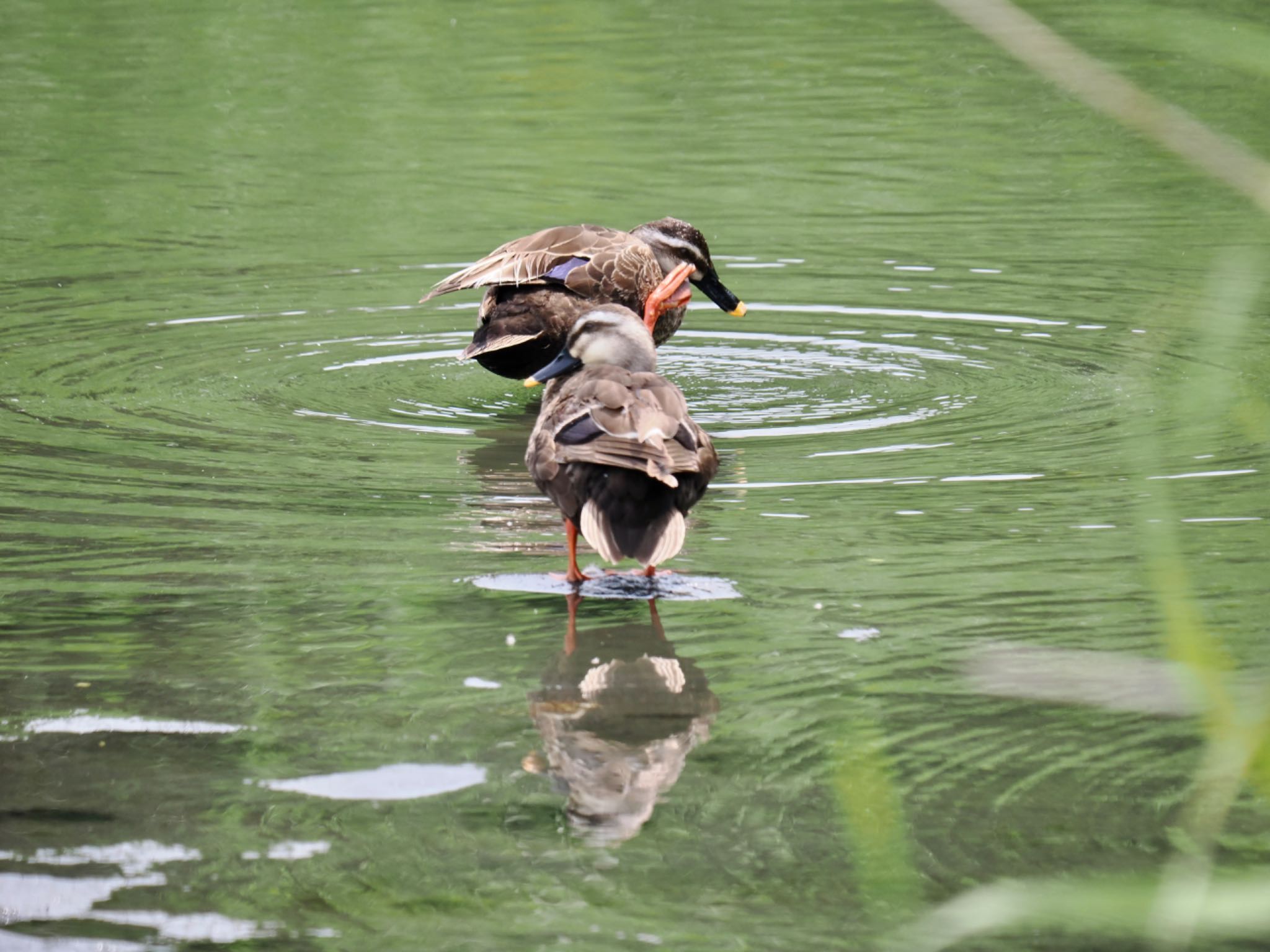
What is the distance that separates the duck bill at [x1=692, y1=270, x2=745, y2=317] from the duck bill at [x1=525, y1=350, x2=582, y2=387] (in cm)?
282

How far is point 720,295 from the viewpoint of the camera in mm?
9039

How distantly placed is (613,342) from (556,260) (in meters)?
2.39

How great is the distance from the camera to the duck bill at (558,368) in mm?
6168

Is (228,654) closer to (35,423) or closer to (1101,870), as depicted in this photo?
(1101,870)

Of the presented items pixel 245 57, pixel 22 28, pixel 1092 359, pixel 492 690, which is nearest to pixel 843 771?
pixel 492 690

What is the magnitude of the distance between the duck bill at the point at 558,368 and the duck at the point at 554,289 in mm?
1878

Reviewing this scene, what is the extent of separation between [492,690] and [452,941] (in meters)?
1.33

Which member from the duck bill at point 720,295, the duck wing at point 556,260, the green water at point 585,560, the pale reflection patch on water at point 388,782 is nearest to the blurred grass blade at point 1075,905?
the green water at point 585,560

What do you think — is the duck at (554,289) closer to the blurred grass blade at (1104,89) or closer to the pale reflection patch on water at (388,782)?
the pale reflection patch on water at (388,782)

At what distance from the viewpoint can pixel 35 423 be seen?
7359 mm

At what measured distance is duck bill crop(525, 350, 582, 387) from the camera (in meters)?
6.17

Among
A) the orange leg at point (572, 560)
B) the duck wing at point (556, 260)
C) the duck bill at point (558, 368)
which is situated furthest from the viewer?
the duck wing at point (556, 260)

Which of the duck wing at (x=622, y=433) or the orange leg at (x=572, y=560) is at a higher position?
the duck wing at (x=622, y=433)

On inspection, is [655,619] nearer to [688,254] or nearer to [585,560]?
[585,560]
